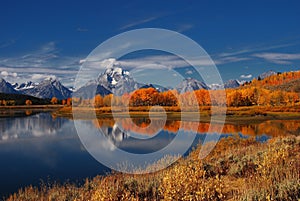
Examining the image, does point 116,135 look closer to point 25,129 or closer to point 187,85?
point 187,85

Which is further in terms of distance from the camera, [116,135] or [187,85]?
[116,135]

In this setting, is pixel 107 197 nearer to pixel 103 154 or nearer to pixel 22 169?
pixel 103 154

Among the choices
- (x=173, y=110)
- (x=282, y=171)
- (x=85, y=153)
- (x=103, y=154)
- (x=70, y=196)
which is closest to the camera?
(x=282, y=171)

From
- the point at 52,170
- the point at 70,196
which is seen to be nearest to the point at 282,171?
the point at 70,196

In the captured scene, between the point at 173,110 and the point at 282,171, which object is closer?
the point at 282,171

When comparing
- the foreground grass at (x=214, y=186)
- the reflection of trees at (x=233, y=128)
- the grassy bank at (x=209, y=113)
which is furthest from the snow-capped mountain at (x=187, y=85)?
the grassy bank at (x=209, y=113)

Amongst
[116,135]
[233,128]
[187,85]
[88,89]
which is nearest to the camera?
[187,85]

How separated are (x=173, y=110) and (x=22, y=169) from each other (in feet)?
177

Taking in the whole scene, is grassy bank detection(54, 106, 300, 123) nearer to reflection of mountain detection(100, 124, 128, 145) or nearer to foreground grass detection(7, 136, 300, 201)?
reflection of mountain detection(100, 124, 128, 145)

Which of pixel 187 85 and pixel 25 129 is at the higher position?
pixel 187 85

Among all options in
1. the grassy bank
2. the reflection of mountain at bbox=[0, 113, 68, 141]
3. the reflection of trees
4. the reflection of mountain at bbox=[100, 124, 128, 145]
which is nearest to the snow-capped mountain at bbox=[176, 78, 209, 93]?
the reflection of mountain at bbox=[100, 124, 128, 145]

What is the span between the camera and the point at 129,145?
24578 mm

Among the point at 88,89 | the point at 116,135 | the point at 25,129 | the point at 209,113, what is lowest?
the point at 116,135

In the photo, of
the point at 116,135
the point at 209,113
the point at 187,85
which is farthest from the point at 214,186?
the point at 209,113
